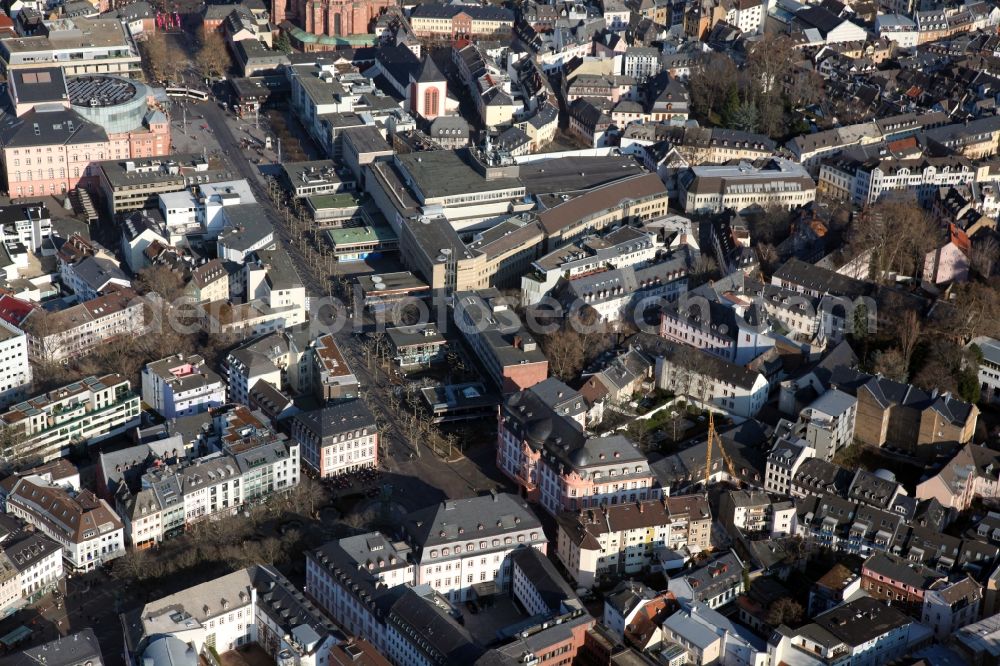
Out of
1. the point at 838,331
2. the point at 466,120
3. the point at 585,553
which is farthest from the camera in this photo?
the point at 466,120

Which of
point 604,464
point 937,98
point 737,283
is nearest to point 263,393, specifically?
point 604,464

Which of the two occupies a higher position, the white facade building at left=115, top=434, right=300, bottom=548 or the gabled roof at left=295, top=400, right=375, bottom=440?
the gabled roof at left=295, top=400, right=375, bottom=440

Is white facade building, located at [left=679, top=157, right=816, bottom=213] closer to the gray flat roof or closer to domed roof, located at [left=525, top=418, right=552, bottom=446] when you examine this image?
the gray flat roof

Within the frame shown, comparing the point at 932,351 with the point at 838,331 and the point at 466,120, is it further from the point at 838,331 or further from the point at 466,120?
the point at 466,120

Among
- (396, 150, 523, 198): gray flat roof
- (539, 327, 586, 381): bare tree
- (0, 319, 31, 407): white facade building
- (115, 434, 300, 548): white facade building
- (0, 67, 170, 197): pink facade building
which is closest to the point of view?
(115, 434, 300, 548): white facade building

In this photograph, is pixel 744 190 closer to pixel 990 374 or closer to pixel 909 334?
pixel 909 334

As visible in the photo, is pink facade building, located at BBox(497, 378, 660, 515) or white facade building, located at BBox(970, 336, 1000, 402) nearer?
pink facade building, located at BBox(497, 378, 660, 515)

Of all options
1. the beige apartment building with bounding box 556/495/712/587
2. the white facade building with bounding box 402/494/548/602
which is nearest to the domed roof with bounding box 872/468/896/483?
the beige apartment building with bounding box 556/495/712/587
